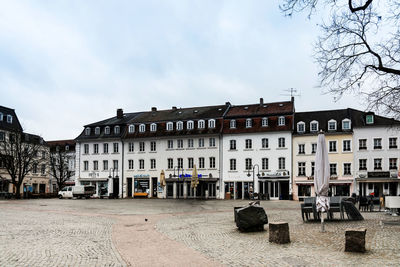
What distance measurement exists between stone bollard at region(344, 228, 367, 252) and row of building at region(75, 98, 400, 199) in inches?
1486

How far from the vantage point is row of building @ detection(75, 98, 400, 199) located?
151 feet

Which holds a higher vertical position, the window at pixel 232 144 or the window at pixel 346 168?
the window at pixel 232 144

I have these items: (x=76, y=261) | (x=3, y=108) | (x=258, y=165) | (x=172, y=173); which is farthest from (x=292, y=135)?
(x=3, y=108)

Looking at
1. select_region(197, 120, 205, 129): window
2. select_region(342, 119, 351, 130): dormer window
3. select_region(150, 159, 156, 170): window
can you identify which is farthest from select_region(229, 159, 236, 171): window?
select_region(342, 119, 351, 130): dormer window

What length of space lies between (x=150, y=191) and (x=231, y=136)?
1335cm

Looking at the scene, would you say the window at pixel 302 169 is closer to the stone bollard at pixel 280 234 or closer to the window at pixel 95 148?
the window at pixel 95 148

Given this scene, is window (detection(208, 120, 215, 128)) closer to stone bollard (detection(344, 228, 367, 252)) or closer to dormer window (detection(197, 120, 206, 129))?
dormer window (detection(197, 120, 206, 129))

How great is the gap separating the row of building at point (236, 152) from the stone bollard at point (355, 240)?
1486 inches

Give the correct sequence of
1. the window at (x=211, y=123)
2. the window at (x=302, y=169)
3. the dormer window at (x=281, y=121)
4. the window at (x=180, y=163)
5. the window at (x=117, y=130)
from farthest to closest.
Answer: the window at (x=117, y=130)
the window at (x=180, y=163)
the window at (x=211, y=123)
the dormer window at (x=281, y=121)
the window at (x=302, y=169)

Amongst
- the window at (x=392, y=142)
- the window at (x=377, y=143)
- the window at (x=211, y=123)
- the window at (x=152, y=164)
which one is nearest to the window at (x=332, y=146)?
the window at (x=377, y=143)

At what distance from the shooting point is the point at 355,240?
9734 millimetres

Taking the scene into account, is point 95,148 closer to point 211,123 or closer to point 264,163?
point 211,123

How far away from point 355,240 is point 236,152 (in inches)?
1655

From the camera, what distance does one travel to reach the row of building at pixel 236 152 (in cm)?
4612
